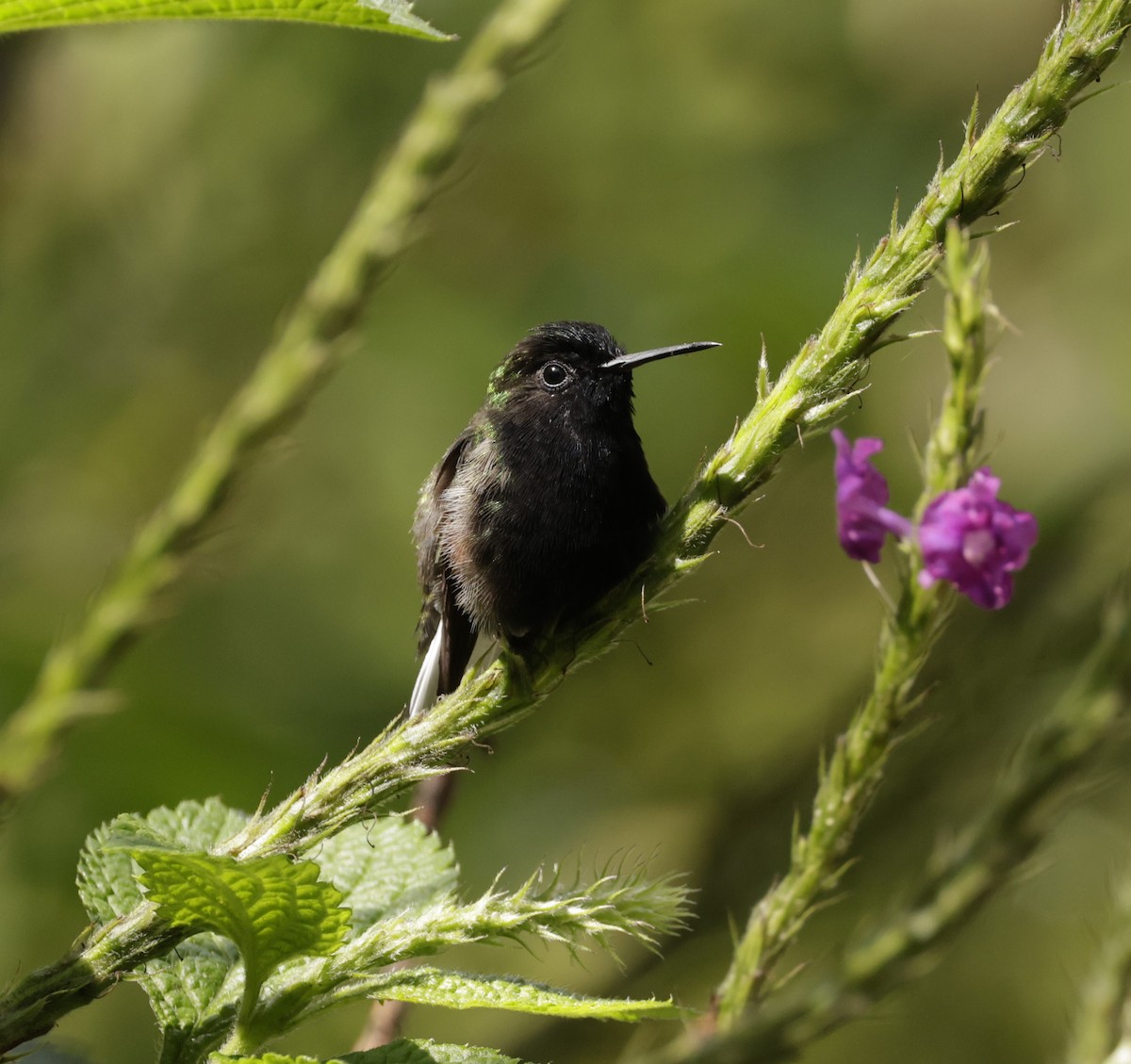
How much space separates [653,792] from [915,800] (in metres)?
1.21

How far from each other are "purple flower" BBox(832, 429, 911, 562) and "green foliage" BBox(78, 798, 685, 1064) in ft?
1.50

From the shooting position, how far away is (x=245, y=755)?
12.4 feet

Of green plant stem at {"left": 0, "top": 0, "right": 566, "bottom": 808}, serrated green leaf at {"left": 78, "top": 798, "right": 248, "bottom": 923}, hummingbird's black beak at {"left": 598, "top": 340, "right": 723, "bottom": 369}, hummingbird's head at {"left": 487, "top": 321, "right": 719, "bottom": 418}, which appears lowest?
serrated green leaf at {"left": 78, "top": 798, "right": 248, "bottom": 923}

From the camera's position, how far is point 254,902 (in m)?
1.12

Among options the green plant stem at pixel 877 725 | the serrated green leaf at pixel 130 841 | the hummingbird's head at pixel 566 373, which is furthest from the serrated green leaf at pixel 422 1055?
the hummingbird's head at pixel 566 373

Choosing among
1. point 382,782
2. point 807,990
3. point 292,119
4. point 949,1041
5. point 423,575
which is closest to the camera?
point 382,782

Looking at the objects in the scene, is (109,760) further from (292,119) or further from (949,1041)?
(949,1041)

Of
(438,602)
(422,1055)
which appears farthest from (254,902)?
(438,602)

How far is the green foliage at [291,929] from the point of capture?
1.10 m

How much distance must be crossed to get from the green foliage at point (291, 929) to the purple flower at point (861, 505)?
46 cm

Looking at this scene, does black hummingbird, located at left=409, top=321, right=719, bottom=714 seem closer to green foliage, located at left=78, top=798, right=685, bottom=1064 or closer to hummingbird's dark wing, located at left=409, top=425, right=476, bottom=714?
hummingbird's dark wing, located at left=409, top=425, right=476, bottom=714

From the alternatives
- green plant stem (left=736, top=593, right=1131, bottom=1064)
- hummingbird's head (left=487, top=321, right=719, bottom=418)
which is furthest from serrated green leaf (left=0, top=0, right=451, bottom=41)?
hummingbird's head (left=487, top=321, right=719, bottom=418)

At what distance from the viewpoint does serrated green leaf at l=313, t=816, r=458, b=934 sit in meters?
1.57

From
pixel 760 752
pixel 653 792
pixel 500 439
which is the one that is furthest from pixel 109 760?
pixel 760 752
